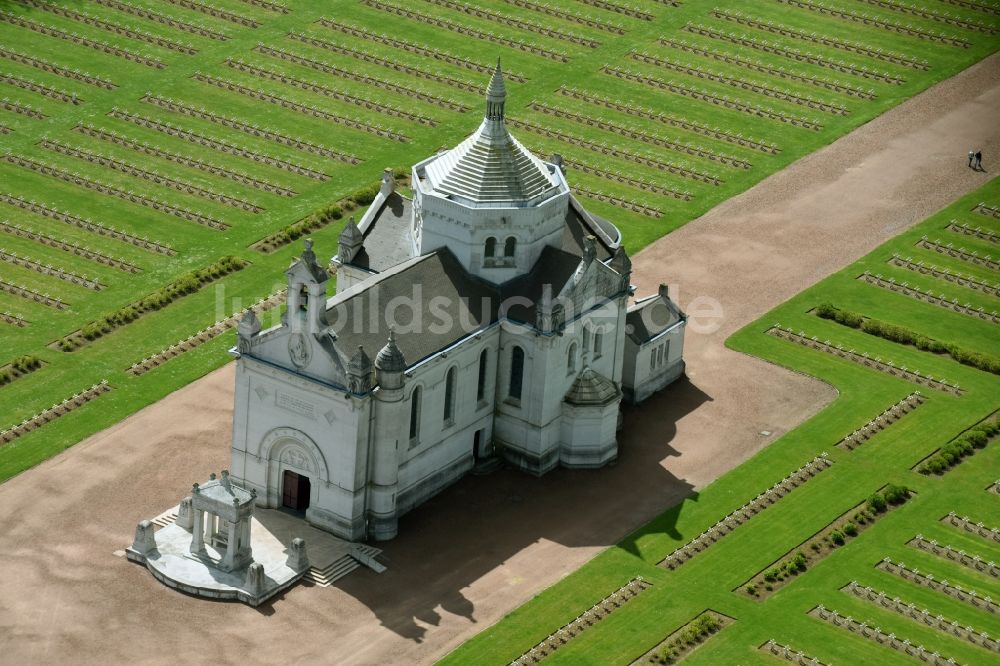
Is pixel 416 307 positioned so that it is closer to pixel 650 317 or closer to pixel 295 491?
pixel 295 491

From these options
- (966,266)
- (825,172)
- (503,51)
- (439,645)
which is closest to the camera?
(439,645)

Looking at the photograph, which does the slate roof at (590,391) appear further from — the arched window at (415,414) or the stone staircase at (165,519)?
the stone staircase at (165,519)

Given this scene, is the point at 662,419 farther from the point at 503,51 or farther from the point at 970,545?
the point at 503,51

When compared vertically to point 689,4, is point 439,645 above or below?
below

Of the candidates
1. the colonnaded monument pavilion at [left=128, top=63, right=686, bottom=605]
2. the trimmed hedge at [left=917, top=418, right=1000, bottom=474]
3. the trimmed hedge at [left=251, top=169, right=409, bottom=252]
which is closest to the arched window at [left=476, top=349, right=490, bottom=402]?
the colonnaded monument pavilion at [left=128, top=63, right=686, bottom=605]

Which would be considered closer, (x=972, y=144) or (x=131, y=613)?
(x=131, y=613)

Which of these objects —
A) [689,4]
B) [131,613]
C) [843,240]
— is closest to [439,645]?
[131,613]

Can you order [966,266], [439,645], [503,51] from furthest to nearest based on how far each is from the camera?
[503,51] → [966,266] → [439,645]

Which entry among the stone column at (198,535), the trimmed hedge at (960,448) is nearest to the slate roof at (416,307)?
the stone column at (198,535)
